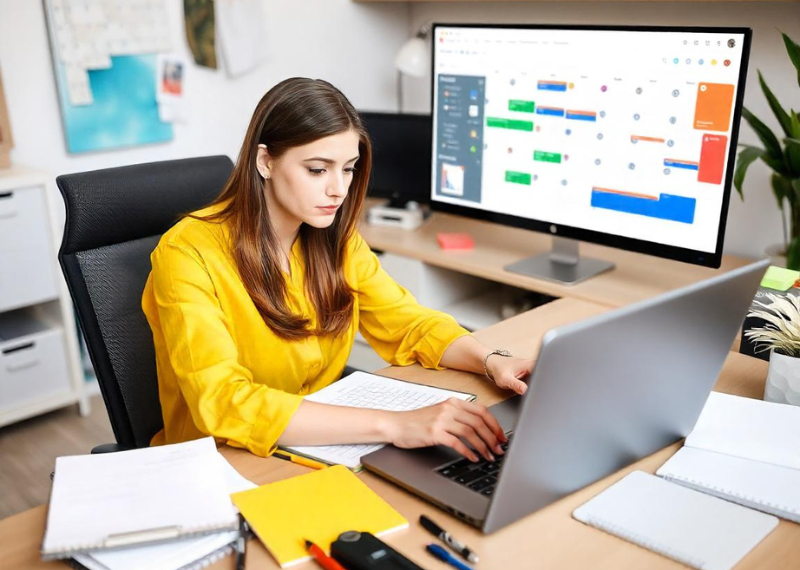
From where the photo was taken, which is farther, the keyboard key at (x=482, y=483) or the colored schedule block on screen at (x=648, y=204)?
the colored schedule block on screen at (x=648, y=204)

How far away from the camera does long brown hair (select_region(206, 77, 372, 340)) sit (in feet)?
4.39

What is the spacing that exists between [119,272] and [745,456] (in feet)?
3.64

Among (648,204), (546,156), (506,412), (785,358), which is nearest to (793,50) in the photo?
(648,204)

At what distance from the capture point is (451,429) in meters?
1.11

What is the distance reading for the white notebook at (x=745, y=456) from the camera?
3.34ft

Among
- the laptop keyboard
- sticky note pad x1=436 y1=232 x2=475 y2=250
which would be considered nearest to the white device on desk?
sticky note pad x1=436 y1=232 x2=475 y2=250

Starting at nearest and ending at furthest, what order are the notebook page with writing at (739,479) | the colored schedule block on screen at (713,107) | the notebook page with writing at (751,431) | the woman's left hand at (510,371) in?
the notebook page with writing at (739,479), the notebook page with writing at (751,431), the woman's left hand at (510,371), the colored schedule block on screen at (713,107)

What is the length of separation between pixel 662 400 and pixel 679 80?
3.12 ft

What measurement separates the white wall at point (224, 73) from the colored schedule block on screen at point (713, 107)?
1.75 metres

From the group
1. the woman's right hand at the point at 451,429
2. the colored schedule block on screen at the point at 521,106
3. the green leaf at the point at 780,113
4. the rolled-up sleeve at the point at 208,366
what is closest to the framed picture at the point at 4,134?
the rolled-up sleeve at the point at 208,366

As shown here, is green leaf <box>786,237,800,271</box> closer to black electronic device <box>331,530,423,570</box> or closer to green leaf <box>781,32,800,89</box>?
green leaf <box>781,32,800,89</box>

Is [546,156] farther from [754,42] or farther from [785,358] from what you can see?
[785,358]

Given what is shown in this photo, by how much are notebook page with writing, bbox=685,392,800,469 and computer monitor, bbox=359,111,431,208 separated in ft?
5.08

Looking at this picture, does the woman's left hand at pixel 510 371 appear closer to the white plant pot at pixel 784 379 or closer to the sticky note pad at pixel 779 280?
the white plant pot at pixel 784 379
